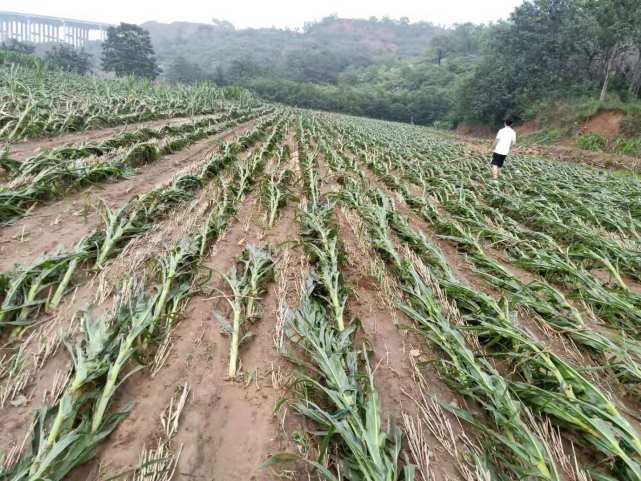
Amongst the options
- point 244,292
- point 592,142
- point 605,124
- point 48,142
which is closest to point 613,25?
point 605,124

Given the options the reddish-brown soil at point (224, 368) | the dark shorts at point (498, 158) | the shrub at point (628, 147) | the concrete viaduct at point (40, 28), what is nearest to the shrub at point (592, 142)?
the shrub at point (628, 147)

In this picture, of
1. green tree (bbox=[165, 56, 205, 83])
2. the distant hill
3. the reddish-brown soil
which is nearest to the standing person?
the reddish-brown soil

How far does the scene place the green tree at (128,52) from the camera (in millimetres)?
51469

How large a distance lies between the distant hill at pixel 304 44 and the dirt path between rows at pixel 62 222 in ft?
268

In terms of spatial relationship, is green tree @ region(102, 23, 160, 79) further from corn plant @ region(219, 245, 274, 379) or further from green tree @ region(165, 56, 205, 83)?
corn plant @ region(219, 245, 274, 379)

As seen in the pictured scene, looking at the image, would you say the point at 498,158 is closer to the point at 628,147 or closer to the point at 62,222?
the point at 62,222

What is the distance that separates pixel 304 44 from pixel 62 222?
472 ft

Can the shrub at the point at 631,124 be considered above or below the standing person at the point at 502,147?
above

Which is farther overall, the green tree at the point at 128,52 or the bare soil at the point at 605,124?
the green tree at the point at 128,52

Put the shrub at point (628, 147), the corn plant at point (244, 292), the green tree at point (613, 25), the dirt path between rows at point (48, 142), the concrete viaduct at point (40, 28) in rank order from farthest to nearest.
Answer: the concrete viaduct at point (40, 28) < the green tree at point (613, 25) < the shrub at point (628, 147) < the dirt path between rows at point (48, 142) < the corn plant at point (244, 292)

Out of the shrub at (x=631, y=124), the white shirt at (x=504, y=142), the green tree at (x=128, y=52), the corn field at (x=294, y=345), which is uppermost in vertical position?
the green tree at (x=128, y=52)

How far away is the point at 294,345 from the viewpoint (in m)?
2.38

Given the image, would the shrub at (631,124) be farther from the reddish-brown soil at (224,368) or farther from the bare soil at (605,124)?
the reddish-brown soil at (224,368)

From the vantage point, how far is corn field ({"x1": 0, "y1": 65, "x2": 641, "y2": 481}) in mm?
1582
